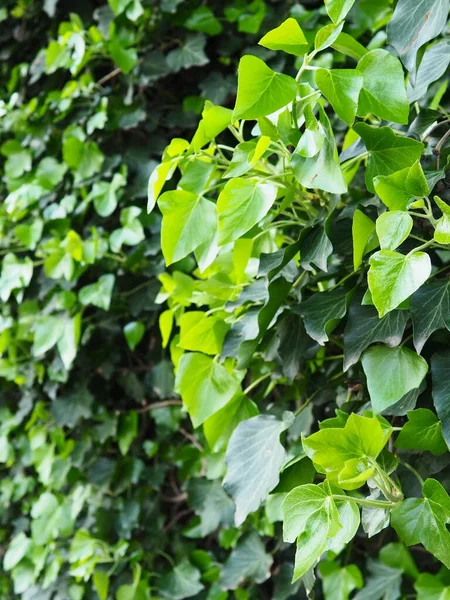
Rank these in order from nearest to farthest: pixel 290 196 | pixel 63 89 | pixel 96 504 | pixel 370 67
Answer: pixel 370 67, pixel 290 196, pixel 96 504, pixel 63 89

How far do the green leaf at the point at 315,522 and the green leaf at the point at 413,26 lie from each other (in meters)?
0.44

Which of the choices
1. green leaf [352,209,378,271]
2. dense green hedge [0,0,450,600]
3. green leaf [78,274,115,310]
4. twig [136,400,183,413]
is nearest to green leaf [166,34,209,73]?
dense green hedge [0,0,450,600]

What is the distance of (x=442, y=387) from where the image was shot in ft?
2.10

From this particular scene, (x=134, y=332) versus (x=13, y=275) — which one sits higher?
(x=13, y=275)

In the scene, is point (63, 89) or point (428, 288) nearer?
point (428, 288)

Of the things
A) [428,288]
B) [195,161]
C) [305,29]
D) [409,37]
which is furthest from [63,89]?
[428,288]

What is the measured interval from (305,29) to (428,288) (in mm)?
792

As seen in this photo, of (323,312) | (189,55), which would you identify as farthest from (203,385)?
(189,55)

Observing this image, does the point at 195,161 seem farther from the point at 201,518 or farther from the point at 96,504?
the point at 96,504

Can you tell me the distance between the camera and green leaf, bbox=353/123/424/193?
2.22 feet

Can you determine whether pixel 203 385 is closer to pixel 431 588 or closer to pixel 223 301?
pixel 223 301

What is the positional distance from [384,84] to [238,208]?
0.61 feet

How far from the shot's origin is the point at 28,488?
1617 millimetres

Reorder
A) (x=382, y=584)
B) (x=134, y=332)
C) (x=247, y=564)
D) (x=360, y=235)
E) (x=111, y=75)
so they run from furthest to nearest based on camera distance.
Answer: (x=111, y=75)
(x=134, y=332)
(x=247, y=564)
(x=382, y=584)
(x=360, y=235)
